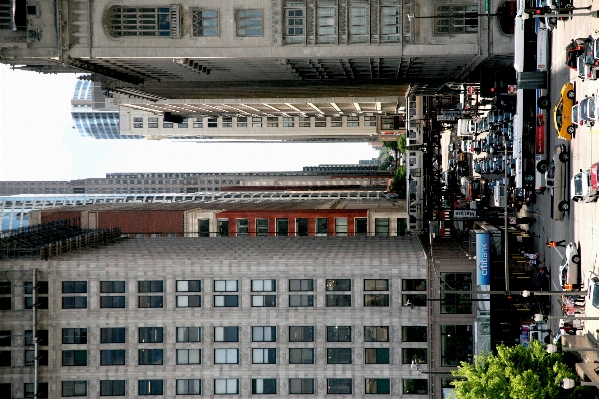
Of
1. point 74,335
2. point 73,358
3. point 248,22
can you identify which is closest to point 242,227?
point 248,22

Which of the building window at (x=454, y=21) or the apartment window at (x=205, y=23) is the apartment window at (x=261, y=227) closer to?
the apartment window at (x=205, y=23)

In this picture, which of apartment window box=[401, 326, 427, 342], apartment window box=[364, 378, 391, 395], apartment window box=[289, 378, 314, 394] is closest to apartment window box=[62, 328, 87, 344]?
apartment window box=[289, 378, 314, 394]

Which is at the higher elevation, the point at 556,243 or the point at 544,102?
the point at 544,102

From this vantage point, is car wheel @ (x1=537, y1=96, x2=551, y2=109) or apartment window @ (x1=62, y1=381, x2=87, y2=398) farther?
car wheel @ (x1=537, y1=96, x2=551, y2=109)

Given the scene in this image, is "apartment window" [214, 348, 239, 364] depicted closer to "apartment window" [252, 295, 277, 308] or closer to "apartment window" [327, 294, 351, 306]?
"apartment window" [252, 295, 277, 308]

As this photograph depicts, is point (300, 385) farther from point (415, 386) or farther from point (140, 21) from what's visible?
point (140, 21)

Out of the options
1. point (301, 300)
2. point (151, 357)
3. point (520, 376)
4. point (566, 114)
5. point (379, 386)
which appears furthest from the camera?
point (301, 300)

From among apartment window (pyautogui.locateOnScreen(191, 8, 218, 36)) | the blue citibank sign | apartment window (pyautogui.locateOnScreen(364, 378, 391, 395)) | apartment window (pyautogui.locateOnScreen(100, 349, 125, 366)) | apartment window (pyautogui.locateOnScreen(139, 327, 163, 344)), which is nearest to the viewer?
the blue citibank sign
